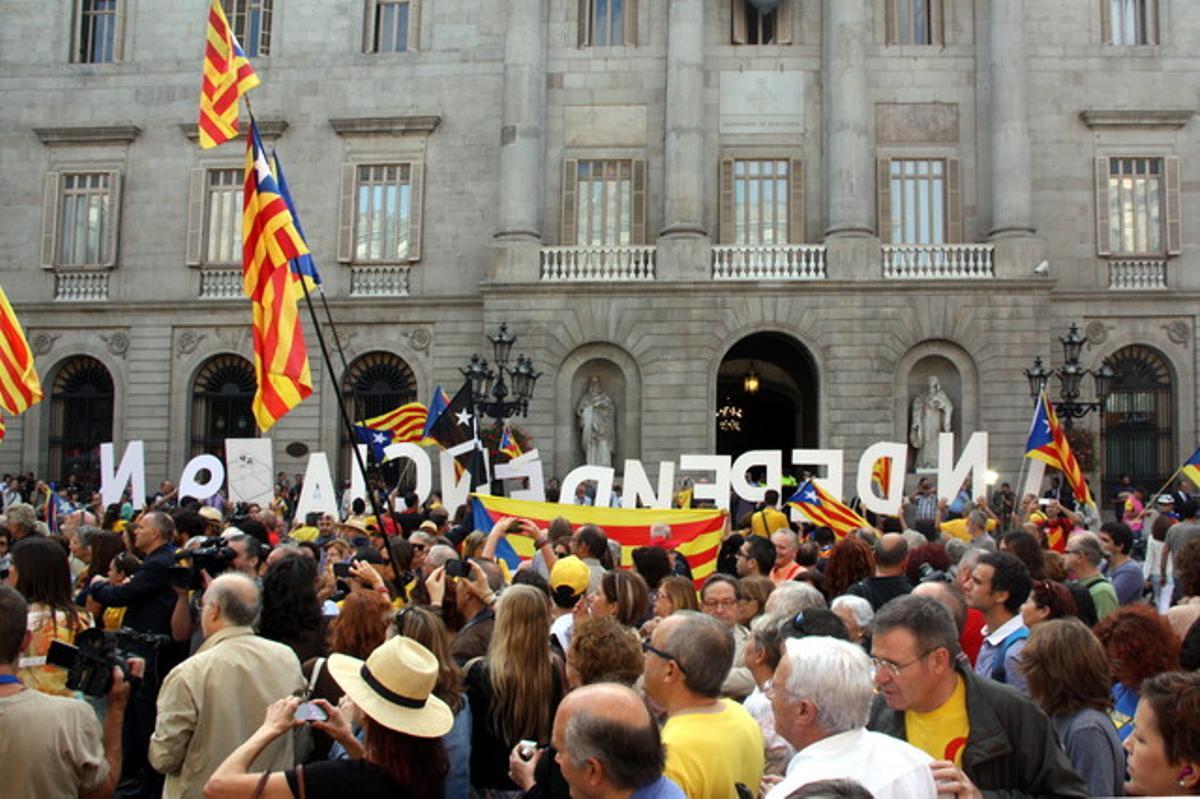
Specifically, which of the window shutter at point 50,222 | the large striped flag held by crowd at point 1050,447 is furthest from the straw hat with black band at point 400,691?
the window shutter at point 50,222

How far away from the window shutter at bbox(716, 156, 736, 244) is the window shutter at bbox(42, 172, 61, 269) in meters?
16.6

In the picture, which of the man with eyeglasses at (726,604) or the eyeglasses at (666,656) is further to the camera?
the man with eyeglasses at (726,604)

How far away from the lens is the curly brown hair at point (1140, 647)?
18.8ft

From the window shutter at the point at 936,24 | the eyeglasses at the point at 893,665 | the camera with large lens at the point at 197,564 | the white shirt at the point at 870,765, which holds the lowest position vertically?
the white shirt at the point at 870,765

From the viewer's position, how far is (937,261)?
27.9m

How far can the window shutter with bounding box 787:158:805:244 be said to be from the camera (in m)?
28.8

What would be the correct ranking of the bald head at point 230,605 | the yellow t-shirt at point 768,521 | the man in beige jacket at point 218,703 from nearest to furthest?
the man in beige jacket at point 218,703 < the bald head at point 230,605 < the yellow t-shirt at point 768,521

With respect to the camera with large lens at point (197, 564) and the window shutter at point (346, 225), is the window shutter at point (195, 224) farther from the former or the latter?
the camera with large lens at point (197, 564)

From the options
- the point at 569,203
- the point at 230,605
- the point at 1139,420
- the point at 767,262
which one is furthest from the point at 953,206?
the point at 230,605

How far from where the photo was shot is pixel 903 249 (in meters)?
28.1

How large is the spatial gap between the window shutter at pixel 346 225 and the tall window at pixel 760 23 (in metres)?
9.92

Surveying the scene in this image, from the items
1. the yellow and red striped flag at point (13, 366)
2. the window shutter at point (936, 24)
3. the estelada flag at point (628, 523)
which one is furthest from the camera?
Result: the window shutter at point (936, 24)

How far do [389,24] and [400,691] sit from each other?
28596 millimetres

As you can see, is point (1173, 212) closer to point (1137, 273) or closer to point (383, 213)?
point (1137, 273)
